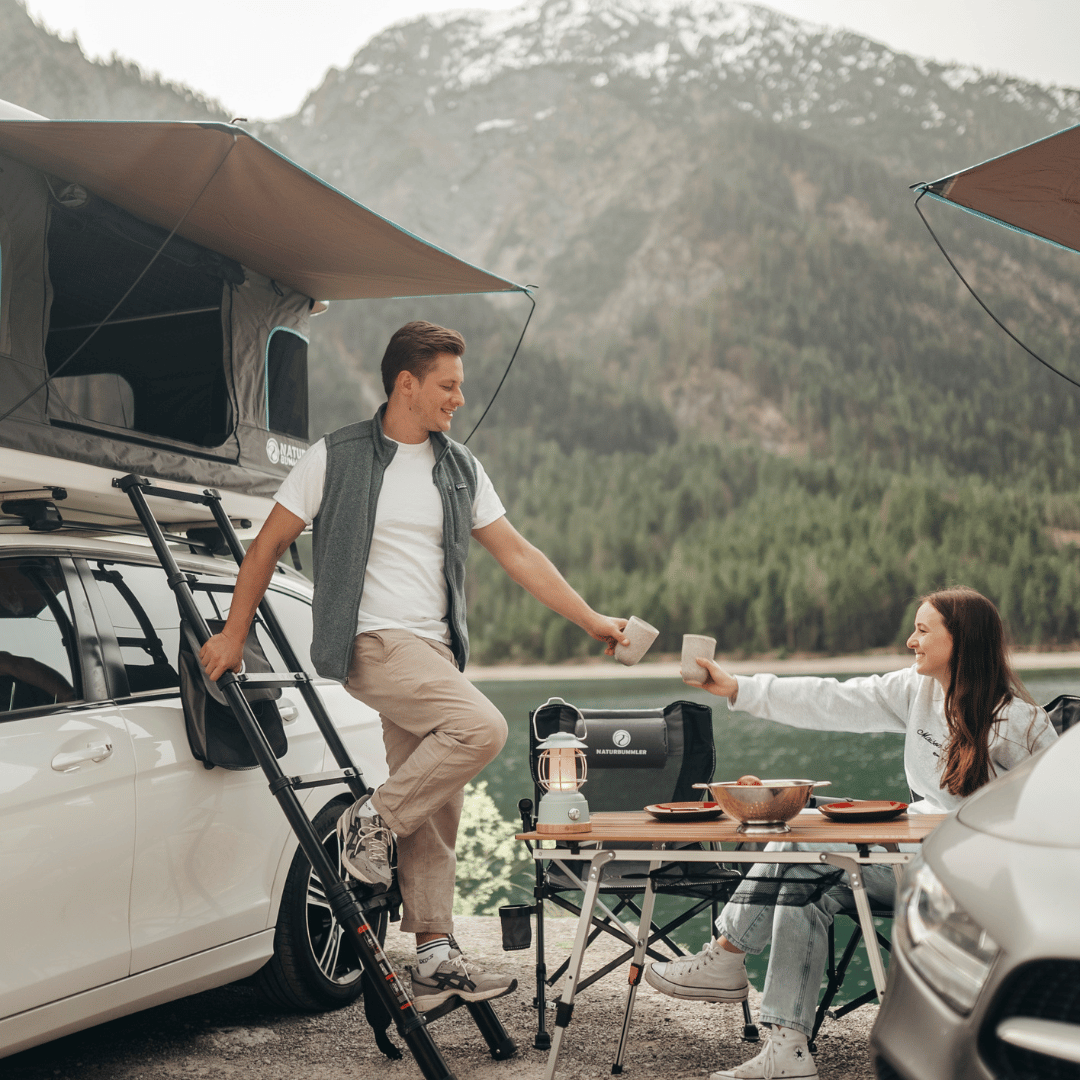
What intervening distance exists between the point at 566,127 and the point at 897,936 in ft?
349

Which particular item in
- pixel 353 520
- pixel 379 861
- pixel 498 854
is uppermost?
pixel 353 520

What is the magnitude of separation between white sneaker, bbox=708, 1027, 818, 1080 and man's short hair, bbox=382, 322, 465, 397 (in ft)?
6.56

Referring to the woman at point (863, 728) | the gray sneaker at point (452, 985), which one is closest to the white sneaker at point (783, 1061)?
the woman at point (863, 728)

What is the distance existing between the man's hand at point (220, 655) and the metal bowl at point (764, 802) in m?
1.33

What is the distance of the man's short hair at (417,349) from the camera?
3348mm

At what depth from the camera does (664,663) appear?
64.4 metres

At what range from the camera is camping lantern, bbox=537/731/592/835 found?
3.00 m

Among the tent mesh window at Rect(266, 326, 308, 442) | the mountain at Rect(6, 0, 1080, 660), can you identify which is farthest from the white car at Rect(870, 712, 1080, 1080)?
the mountain at Rect(6, 0, 1080, 660)

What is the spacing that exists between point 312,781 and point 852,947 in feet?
5.28

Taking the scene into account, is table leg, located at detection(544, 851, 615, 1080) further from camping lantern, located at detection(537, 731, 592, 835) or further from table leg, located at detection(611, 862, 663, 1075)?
table leg, located at detection(611, 862, 663, 1075)

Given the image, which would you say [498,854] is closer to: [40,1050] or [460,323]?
[40,1050]

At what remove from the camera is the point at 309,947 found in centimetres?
368

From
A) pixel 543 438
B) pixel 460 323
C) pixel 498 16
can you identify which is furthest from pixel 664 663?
pixel 498 16

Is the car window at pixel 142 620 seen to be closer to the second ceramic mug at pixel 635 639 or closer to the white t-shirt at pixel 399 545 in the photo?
the white t-shirt at pixel 399 545
